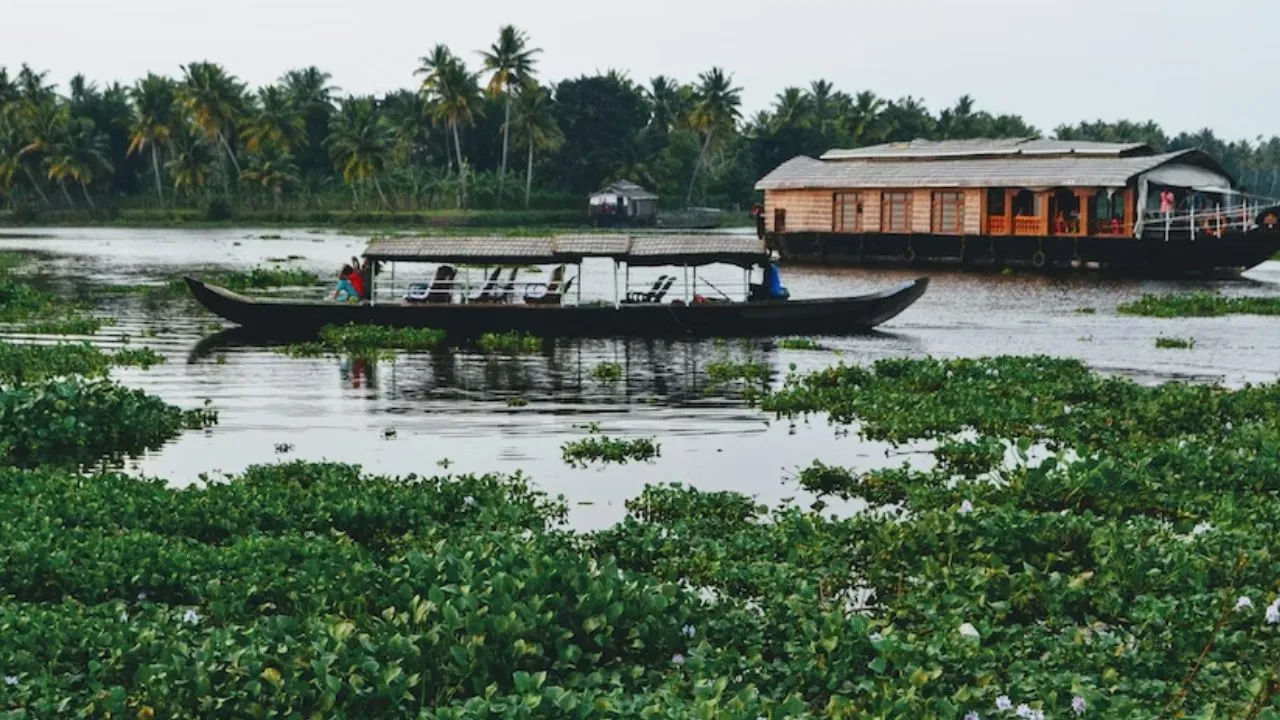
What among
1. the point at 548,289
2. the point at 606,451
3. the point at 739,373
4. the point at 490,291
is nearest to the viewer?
the point at 606,451

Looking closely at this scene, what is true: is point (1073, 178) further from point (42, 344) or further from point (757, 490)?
point (757, 490)

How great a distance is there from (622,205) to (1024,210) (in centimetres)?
4485

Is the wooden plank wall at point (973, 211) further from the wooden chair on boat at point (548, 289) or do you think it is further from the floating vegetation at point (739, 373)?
the floating vegetation at point (739, 373)

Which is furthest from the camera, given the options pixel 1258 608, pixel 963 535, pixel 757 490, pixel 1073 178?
pixel 1073 178

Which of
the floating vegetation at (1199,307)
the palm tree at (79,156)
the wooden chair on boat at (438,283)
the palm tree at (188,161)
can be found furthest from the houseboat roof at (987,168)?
the palm tree at (79,156)

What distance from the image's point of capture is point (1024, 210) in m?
51.2

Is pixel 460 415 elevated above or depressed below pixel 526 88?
below

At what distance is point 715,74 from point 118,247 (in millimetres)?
43039

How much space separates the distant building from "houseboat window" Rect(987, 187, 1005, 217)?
42450 mm

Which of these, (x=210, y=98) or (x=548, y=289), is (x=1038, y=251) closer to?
(x=548, y=289)

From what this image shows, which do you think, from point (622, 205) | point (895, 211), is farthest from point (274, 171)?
point (895, 211)

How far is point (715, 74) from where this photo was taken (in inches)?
3752

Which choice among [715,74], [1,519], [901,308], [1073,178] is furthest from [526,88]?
[1,519]

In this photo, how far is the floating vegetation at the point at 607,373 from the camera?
22.2 m
